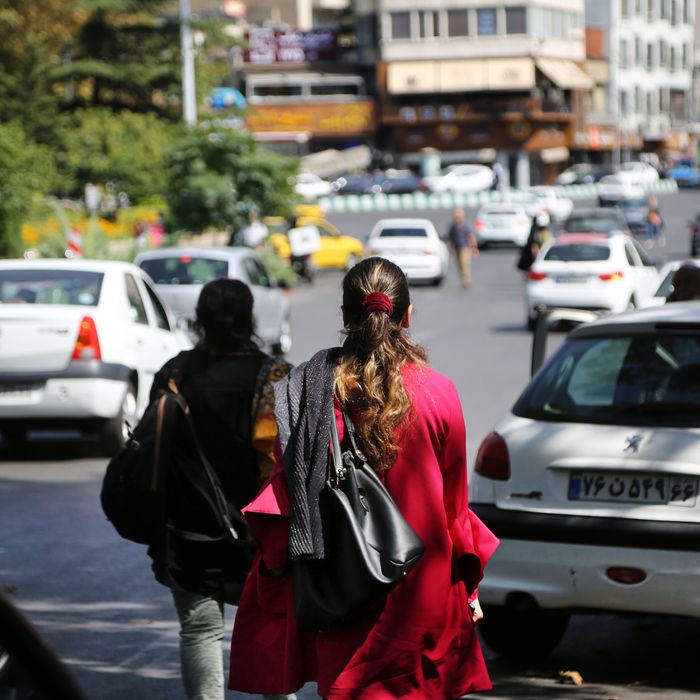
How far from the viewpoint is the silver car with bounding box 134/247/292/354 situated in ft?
64.8

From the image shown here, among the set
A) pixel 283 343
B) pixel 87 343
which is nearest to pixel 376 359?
pixel 87 343

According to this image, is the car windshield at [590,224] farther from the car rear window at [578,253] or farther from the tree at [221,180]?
the car rear window at [578,253]

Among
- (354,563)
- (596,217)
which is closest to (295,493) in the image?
(354,563)

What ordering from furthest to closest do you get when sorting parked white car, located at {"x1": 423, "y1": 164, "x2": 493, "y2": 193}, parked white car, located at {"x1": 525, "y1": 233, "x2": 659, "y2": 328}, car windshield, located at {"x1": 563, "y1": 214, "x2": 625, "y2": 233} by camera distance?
parked white car, located at {"x1": 423, "y1": 164, "x2": 493, "y2": 193}
car windshield, located at {"x1": 563, "y1": 214, "x2": 625, "y2": 233}
parked white car, located at {"x1": 525, "y1": 233, "x2": 659, "y2": 328}

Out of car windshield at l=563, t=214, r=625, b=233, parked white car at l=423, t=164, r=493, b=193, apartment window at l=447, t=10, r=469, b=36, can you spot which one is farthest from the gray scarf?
apartment window at l=447, t=10, r=469, b=36

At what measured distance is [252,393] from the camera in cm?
491

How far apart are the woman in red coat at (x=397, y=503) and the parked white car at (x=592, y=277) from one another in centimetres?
2087

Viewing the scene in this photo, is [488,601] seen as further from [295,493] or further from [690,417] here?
[295,493]

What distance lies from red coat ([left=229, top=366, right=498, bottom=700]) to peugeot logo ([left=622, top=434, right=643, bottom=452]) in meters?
1.99

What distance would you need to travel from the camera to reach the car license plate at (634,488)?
577 centimetres

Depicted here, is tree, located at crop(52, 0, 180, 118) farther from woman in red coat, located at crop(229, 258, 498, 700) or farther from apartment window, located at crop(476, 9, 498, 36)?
woman in red coat, located at crop(229, 258, 498, 700)

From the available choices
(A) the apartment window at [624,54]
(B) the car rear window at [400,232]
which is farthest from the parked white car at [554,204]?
(A) the apartment window at [624,54]

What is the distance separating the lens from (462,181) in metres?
75.8

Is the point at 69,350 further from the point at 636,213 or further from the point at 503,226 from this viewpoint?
the point at 636,213
